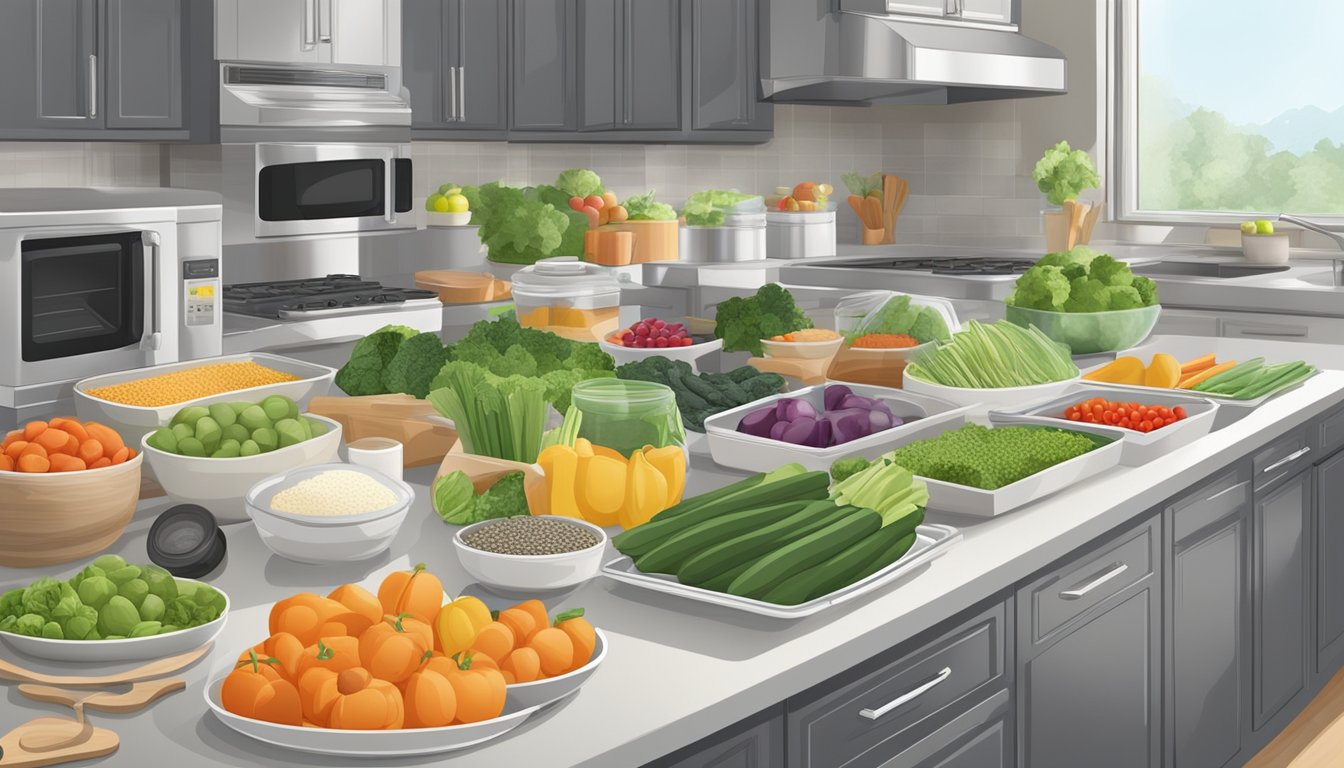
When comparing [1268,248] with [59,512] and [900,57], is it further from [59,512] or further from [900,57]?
[59,512]

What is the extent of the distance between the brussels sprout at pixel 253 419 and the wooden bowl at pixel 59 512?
0.68 ft

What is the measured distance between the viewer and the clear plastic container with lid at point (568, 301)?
314cm

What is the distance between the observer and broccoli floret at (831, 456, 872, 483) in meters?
1.96

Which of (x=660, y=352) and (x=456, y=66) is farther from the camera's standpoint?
(x=456, y=66)

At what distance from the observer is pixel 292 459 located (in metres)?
1.89

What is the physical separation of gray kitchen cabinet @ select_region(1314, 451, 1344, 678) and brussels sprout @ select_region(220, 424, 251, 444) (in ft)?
7.87

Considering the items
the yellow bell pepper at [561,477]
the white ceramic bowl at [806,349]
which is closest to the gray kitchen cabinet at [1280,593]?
the white ceramic bowl at [806,349]

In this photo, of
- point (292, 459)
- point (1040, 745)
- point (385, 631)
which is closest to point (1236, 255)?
point (1040, 745)

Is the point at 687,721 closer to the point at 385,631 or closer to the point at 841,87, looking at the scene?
the point at 385,631

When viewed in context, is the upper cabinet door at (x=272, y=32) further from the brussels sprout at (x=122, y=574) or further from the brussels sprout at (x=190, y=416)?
the brussels sprout at (x=122, y=574)

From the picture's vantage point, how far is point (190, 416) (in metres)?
1.93

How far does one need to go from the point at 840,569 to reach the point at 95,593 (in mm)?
797

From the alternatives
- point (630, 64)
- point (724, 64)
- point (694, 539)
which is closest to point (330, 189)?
point (630, 64)

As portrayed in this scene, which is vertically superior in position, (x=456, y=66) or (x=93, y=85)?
(x=456, y=66)
